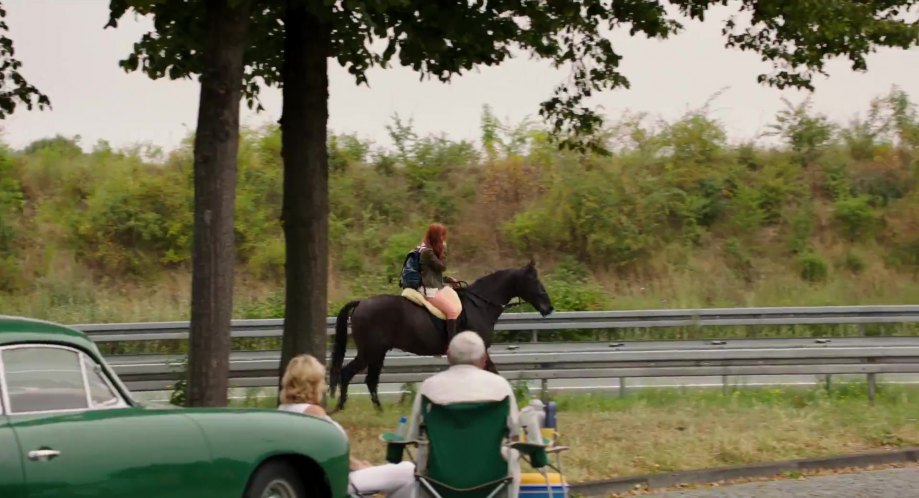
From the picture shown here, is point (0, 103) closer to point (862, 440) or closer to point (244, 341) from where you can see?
point (244, 341)

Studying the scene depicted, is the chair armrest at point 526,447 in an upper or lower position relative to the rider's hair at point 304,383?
lower

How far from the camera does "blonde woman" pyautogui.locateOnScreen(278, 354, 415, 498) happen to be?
396 inches

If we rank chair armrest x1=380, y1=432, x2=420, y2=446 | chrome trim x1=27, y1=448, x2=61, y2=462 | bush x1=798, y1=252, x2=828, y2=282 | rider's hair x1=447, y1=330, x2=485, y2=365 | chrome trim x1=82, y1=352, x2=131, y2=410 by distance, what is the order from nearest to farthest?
chrome trim x1=27, y1=448, x2=61, y2=462, chrome trim x1=82, y1=352, x2=131, y2=410, rider's hair x1=447, y1=330, x2=485, y2=365, chair armrest x1=380, y1=432, x2=420, y2=446, bush x1=798, y1=252, x2=828, y2=282

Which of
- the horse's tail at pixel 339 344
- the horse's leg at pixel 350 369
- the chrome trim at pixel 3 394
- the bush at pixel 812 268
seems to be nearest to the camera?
the chrome trim at pixel 3 394

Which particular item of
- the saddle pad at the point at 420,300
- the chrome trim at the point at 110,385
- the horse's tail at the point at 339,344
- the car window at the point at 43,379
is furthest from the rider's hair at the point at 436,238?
the car window at the point at 43,379

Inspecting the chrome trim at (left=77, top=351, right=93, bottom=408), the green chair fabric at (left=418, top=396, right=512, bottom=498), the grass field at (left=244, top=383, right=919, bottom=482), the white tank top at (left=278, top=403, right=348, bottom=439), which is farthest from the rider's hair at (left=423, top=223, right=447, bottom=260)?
the chrome trim at (left=77, top=351, right=93, bottom=408)

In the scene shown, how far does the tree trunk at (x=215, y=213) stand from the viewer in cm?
1299

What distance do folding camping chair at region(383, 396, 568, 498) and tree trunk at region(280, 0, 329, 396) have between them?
628 cm

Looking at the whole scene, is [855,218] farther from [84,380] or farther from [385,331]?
[84,380]

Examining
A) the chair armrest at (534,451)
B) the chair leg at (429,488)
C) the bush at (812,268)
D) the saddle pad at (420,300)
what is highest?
the bush at (812,268)

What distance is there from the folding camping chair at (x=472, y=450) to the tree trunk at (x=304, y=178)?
628 cm

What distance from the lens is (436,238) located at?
1797 cm

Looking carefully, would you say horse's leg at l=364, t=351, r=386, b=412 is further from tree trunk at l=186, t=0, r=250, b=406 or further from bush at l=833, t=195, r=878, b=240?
bush at l=833, t=195, r=878, b=240

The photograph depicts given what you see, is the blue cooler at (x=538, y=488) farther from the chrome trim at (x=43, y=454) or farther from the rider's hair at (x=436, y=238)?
the rider's hair at (x=436, y=238)
